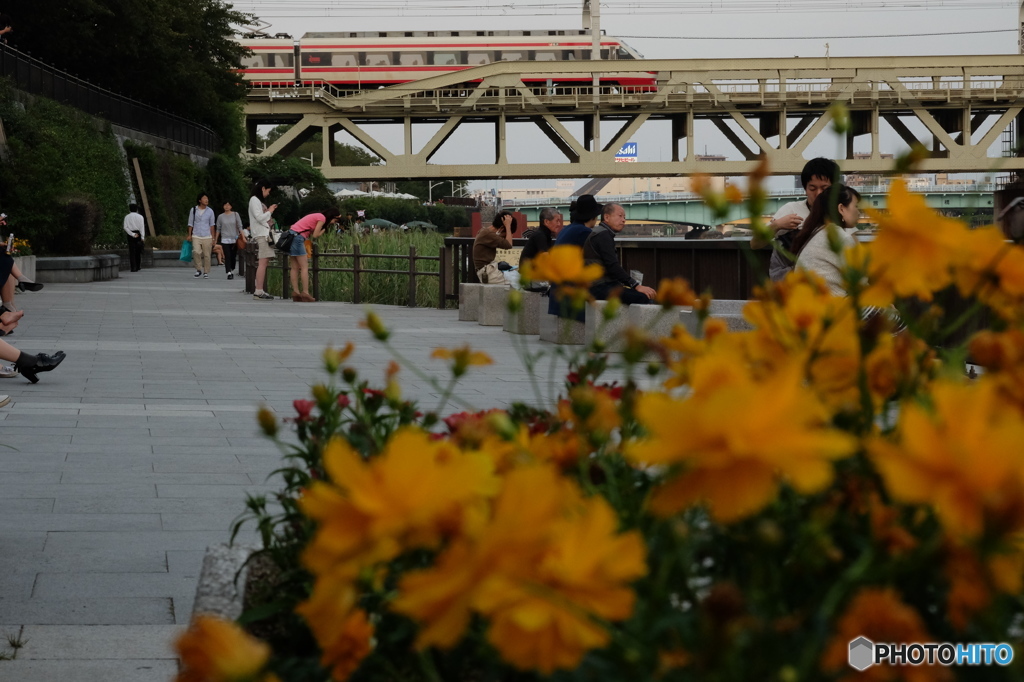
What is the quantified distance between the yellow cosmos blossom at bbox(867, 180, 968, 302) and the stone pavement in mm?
2372

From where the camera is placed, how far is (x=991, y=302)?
4.61 ft

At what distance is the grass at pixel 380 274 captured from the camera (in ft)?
65.8

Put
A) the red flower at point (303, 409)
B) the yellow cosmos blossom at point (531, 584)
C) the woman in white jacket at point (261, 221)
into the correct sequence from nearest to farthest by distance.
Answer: the yellow cosmos blossom at point (531, 584)
the red flower at point (303, 409)
the woman in white jacket at point (261, 221)

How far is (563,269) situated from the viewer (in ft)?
5.19

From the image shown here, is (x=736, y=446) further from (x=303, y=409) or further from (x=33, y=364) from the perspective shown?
(x=33, y=364)

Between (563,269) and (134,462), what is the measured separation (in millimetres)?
4890

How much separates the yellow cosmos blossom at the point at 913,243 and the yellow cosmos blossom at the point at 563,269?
37 cm

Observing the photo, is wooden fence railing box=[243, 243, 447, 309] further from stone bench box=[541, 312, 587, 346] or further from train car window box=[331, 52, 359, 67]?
train car window box=[331, 52, 359, 67]

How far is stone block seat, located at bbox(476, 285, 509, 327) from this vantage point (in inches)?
592

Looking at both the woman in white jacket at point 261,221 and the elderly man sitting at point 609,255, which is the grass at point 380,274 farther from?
the elderly man sitting at point 609,255

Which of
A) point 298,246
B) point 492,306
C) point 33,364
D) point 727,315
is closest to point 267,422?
point 33,364

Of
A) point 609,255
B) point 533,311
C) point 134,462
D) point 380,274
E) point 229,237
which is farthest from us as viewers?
point 229,237

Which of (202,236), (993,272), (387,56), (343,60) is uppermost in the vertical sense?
(387,56)

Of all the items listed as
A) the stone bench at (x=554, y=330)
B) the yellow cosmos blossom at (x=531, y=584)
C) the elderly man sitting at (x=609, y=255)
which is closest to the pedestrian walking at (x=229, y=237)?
the stone bench at (x=554, y=330)
